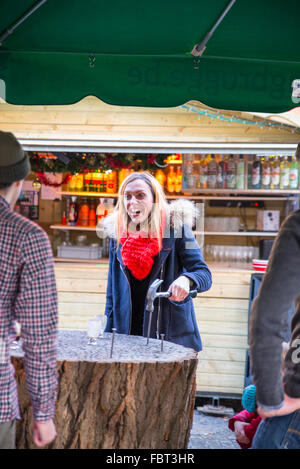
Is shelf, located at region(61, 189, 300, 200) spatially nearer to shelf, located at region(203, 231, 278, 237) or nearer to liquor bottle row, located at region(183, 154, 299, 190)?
liquor bottle row, located at region(183, 154, 299, 190)

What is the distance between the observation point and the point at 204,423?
486 cm

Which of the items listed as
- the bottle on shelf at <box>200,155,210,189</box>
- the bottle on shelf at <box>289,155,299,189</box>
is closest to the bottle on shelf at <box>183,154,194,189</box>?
the bottle on shelf at <box>200,155,210,189</box>

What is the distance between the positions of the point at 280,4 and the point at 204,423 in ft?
12.0

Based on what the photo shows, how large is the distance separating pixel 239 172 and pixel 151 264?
296 centimetres

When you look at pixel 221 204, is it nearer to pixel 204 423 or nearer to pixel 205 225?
pixel 205 225

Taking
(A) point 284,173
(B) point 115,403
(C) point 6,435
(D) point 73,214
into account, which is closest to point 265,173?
(A) point 284,173

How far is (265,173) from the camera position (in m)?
5.96

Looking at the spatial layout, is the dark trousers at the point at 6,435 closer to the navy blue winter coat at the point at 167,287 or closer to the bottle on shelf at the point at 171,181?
the navy blue winter coat at the point at 167,287

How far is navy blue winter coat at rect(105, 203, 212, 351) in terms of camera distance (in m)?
3.30

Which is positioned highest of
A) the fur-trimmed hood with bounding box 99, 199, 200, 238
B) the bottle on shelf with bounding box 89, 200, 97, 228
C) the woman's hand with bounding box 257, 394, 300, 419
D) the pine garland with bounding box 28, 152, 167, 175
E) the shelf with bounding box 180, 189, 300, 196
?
the pine garland with bounding box 28, 152, 167, 175

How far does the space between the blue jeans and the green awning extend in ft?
5.23

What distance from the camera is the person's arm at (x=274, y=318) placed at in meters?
1.62

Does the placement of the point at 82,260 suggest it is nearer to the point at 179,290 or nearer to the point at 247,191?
the point at 247,191
